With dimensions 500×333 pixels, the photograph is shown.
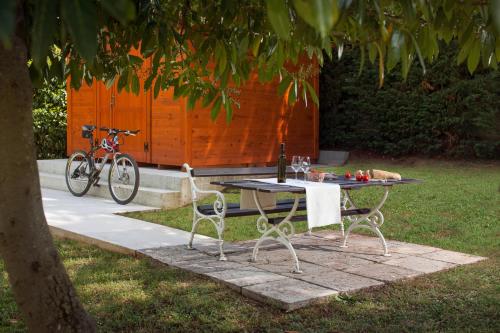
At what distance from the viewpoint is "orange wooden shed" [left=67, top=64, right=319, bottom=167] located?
392 inches

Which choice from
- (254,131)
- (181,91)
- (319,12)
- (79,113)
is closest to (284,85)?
(181,91)

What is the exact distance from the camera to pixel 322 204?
5.00 meters

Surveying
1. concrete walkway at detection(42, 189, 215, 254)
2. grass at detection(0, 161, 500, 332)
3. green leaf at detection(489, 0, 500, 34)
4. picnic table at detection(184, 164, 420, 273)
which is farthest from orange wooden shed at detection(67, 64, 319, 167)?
green leaf at detection(489, 0, 500, 34)

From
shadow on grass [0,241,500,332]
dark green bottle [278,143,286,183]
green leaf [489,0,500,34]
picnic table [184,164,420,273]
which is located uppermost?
green leaf [489,0,500,34]

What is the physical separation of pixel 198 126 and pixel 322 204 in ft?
17.1

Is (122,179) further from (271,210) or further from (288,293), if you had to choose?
(288,293)

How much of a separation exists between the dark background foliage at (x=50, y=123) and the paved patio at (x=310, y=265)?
26.7 ft

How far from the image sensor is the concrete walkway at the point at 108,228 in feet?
19.6

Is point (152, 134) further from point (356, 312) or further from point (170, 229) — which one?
point (356, 312)

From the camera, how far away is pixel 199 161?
32.8 ft

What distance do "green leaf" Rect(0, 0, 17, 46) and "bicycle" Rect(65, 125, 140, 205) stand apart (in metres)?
7.64

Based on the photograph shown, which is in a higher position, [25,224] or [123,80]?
[123,80]

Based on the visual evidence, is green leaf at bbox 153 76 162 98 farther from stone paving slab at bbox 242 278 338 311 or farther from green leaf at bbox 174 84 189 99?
stone paving slab at bbox 242 278 338 311

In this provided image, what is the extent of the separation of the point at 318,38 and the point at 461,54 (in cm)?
63
